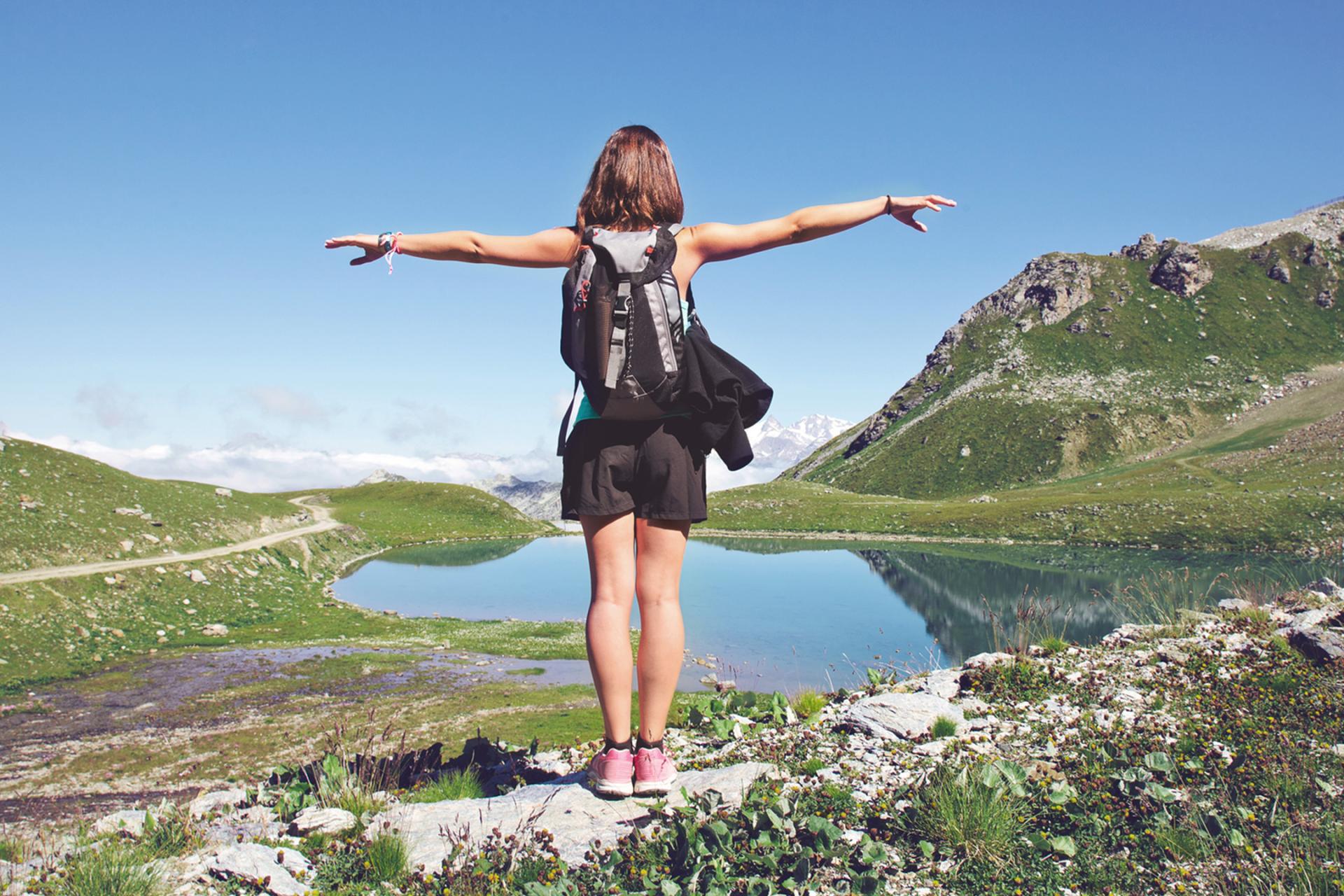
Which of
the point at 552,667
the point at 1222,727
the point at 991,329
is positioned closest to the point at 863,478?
the point at 991,329

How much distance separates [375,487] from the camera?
100m

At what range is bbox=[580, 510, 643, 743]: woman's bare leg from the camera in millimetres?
4434

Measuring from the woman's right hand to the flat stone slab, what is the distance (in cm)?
338

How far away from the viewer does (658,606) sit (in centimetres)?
447

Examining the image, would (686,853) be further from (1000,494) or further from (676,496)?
(1000,494)

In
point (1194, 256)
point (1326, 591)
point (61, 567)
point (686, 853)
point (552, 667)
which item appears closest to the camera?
point (686, 853)

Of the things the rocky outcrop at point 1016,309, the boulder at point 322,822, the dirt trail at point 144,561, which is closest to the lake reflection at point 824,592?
the dirt trail at point 144,561

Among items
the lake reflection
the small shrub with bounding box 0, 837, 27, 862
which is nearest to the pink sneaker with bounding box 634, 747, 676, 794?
the small shrub with bounding box 0, 837, 27, 862

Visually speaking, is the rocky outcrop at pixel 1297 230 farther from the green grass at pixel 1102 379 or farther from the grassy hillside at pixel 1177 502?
the grassy hillside at pixel 1177 502

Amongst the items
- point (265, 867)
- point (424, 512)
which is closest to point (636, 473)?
point (265, 867)

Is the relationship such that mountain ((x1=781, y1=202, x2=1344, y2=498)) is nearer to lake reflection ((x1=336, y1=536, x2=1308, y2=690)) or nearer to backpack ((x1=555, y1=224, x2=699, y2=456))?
lake reflection ((x1=336, y1=536, x2=1308, y2=690))

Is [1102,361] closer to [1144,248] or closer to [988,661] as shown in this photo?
[1144,248]

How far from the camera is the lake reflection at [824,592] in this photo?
2377 cm

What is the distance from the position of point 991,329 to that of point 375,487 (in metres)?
122
